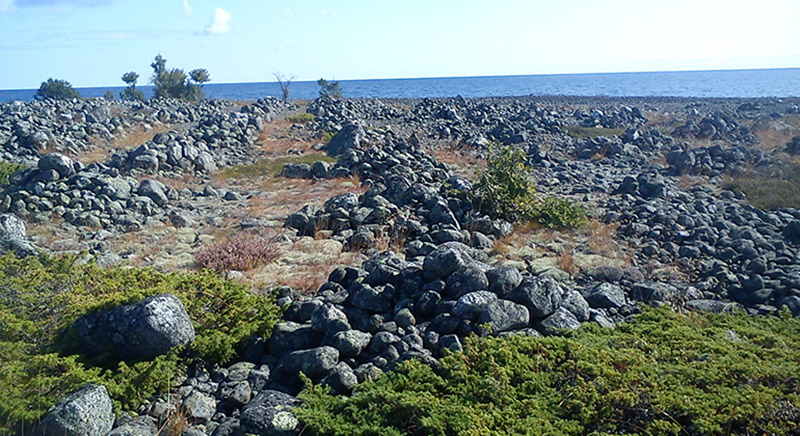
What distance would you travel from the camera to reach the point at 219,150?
70.6 feet

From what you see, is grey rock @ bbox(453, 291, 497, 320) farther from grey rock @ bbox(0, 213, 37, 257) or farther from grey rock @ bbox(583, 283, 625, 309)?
grey rock @ bbox(0, 213, 37, 257)

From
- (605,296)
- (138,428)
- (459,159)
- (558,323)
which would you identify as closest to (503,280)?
(558,323)

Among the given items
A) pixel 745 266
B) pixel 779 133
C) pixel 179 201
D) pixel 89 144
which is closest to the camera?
pixel 745 266

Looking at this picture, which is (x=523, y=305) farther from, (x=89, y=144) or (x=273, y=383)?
(x=89, y=144)

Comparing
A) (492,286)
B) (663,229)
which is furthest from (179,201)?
(663,229)

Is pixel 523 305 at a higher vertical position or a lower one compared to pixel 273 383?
higher

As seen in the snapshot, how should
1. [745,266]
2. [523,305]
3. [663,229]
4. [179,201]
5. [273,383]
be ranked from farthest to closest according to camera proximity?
[179,201] → [663,229] → [745,266] → [523,305] → [273,383]

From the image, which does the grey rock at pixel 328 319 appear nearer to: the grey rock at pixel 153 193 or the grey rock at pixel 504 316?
the grey rock at pixel 504 316

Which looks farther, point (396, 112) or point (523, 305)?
point (396, 112)

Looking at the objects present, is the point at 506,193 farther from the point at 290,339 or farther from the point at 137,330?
the point at 137,330

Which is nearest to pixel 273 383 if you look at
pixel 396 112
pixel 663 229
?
pixel 663 229

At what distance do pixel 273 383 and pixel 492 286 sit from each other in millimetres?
2714

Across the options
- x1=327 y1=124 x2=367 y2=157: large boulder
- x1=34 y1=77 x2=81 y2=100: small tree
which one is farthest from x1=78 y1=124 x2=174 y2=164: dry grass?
x1=34 y1=77 x2=81 y2=100: small tree

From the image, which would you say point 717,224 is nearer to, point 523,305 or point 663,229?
point 663,229
